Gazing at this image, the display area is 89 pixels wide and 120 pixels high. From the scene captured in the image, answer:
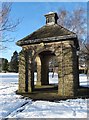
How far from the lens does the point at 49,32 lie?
49.2 feet

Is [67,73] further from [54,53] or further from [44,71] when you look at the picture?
[44,71]

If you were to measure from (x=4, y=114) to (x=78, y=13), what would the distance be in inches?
988

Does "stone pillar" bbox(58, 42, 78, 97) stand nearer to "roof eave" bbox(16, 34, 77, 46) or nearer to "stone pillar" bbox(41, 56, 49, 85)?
"roof eave" bbox(16, 34, 77, 46)

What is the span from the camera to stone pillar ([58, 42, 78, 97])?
12.8 meters

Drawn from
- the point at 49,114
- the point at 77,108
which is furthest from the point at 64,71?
the point at 49,114

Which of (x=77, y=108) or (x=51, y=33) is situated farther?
(x=51, y=33)

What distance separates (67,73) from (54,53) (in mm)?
2350

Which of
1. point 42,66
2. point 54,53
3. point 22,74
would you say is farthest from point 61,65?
point 42,66

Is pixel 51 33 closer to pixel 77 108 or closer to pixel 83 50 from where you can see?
pixel 77 108

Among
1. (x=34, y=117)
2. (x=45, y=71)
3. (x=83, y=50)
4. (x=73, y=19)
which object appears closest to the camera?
(x=34, y=117)

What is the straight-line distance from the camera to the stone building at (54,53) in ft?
42.5

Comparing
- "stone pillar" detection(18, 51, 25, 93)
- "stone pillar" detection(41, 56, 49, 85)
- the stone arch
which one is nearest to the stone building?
"stone pillar" detection(18, 51, 25, 93)

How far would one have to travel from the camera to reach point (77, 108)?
28.0ft

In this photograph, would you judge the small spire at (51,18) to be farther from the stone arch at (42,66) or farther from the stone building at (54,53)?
the stone arch at (42,66)
